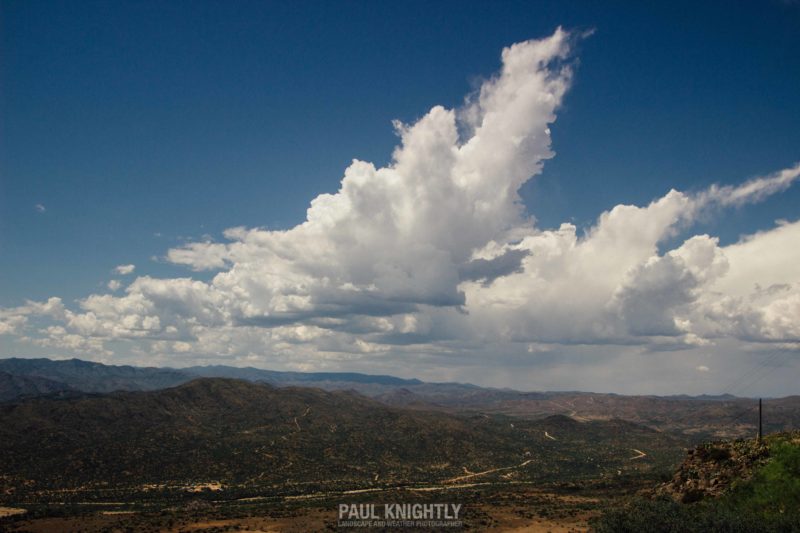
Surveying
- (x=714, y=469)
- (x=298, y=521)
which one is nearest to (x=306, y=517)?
(x=298, y=521)

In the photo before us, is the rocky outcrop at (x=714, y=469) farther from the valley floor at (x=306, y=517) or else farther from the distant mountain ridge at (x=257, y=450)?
the distant mountain ridge at (x=257, y=450)

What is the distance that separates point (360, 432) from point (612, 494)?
328 feet

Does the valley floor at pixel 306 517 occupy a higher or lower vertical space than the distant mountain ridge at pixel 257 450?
higher

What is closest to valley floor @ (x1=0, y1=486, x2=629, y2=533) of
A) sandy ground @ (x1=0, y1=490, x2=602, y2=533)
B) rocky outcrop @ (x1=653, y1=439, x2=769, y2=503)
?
sandy ground @ (x1=0, y1=490, x2=602, y2=533)

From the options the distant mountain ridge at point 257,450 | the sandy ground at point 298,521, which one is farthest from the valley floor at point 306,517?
the distant mountain ridge at point 257,450

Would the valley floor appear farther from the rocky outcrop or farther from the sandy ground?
the rocky outcrop

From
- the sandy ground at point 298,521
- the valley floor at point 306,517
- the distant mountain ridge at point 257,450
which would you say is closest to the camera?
the sandy ground at point 298,521

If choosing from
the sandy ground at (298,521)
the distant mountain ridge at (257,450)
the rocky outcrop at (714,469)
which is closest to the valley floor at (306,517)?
the sandy ground at (298,521)

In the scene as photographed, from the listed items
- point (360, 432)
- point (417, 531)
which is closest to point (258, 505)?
point (417, 531)

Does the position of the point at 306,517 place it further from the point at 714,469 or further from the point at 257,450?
the point at 257,450

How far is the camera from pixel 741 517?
28844 millimetres

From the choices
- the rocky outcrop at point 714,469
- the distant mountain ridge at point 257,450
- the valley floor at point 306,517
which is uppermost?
the rocky outcrop at point 714,469

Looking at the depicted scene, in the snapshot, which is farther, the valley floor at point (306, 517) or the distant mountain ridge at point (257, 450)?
the distant mountain ridge at point (257, 450)

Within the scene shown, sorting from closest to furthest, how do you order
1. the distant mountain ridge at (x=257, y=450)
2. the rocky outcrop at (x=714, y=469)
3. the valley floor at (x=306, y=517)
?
the rocky outcrop at (x=714, y=469)
the valley floor at (x=306, y=517)
the distant mountain ridge at (x=257, y=450)
